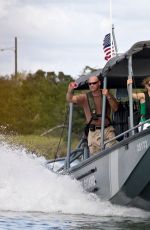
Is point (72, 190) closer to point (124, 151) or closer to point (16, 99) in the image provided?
point (124, 151)

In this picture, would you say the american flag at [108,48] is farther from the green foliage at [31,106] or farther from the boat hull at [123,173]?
the green foliage at [31,106]

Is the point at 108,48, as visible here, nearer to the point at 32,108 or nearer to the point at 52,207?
the point at 52,207

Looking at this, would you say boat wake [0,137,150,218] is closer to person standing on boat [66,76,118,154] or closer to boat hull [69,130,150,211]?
boat hull [69,130,150,211]

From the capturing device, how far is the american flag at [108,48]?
19.0 m

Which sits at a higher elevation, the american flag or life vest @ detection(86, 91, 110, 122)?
the american flag

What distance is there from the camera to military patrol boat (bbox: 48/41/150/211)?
646 inches

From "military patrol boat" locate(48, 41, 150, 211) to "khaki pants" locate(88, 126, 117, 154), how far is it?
0.23 meters

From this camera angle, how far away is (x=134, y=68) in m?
18.0

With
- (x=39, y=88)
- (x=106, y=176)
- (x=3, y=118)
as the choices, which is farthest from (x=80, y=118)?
(x=106, y=176)

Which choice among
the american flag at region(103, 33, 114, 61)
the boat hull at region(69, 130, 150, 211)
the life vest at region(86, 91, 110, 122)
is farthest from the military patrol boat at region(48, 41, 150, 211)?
the american flag at region(103, 33, 114, 61)

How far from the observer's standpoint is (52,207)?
18.0m

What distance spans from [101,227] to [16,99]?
111 feet

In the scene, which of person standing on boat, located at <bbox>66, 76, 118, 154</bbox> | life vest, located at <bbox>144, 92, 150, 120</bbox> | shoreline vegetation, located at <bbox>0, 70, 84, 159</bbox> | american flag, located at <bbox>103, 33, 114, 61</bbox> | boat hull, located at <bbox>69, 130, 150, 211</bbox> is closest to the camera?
boat hull, located at <bbox>69, 130, 150, 211</bbox>

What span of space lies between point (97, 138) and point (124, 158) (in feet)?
4.99
